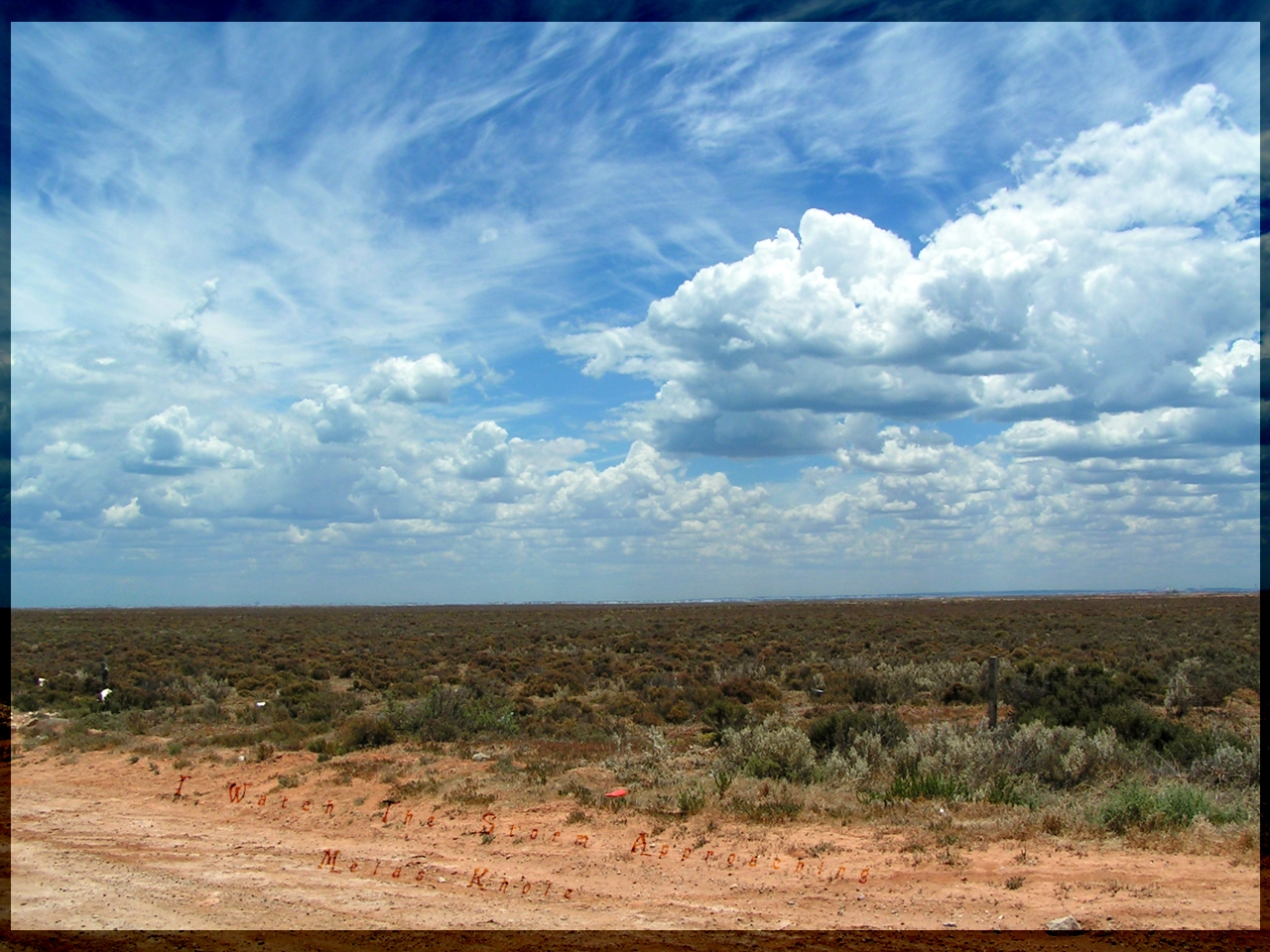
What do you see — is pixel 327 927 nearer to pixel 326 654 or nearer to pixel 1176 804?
pixel 1176 804

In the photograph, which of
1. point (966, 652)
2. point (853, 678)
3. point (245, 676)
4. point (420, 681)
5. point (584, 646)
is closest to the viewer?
point (853, 678)

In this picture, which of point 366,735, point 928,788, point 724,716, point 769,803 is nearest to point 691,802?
point 769,803

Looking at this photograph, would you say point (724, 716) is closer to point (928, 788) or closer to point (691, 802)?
point (928, 788)

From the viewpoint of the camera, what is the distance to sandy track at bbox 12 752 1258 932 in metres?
7.22

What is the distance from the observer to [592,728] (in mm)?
17453

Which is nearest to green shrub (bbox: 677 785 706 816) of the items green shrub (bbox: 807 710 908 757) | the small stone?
green shrub (bbox: 807 710 908 757)

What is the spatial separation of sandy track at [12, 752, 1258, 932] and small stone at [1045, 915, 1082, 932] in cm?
16

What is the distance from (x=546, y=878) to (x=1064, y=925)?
450cm

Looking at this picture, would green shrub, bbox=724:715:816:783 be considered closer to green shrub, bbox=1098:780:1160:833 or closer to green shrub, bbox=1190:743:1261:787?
green shrub, bbox=1098:780:1160:833

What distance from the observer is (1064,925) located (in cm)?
681

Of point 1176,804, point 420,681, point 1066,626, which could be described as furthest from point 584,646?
point 1176,804

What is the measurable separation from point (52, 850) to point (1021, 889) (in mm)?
9913

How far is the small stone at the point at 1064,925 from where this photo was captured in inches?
267

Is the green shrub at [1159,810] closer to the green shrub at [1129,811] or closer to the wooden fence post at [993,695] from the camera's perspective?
the green shrub at [1129,811]
